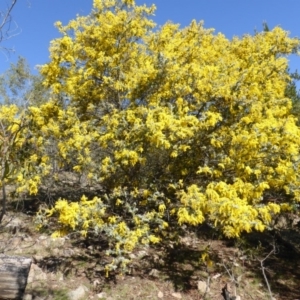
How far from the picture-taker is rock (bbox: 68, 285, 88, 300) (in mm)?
5742

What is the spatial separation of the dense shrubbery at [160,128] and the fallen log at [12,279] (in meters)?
1.29

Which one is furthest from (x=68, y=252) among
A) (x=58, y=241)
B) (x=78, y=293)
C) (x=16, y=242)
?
(x=78, y=293)

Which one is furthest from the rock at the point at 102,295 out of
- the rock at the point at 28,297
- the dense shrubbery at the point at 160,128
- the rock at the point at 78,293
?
the rock at the point at 28,297

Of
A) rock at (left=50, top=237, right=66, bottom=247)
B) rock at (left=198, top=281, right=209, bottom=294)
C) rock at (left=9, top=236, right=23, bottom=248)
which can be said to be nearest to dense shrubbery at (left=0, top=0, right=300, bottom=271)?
rock at (left=50, top=237, right=66, bottom=247)

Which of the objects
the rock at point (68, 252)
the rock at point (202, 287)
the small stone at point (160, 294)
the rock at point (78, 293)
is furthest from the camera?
the rock at point (68, 252)

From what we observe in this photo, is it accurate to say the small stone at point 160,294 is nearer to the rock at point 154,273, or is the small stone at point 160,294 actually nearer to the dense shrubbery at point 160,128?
the rock at point 154,273

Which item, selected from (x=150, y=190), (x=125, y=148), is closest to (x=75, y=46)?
(x=125, y=148)

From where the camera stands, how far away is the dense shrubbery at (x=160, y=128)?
5.79 m

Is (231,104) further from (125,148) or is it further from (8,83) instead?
(8,83)

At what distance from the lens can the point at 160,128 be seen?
564cm

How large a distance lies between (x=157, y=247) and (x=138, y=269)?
113 cm

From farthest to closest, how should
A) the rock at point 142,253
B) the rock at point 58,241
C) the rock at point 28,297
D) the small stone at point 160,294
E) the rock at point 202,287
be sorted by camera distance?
the rock at point 58,241, the rock at point 142,253, the rock at point 202,287, the small stone at point 160,294, the rock at point 28,297

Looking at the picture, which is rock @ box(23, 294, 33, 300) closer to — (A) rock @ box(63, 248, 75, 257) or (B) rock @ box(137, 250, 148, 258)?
(A) rock @ box(63, 248, 75, 257)

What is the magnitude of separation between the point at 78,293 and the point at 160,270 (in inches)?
71.2
